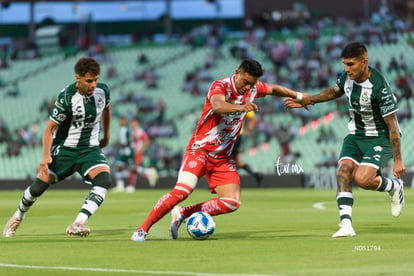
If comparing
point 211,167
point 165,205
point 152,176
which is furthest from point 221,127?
point 152,176

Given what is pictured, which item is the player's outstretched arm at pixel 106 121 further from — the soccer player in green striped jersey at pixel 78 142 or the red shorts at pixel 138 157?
the red shorts at pixel 138 157

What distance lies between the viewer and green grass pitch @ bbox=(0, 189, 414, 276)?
7414mm

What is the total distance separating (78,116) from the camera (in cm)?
1121

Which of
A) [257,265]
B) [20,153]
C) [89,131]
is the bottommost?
[20,153]

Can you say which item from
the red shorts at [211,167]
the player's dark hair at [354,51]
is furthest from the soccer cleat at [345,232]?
the player's dark hair at [354,51]

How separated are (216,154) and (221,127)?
0.35m

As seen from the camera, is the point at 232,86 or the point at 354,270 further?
the point at 232,86

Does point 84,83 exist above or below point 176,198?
above

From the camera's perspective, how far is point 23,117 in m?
45.8

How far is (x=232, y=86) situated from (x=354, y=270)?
3962 millimetres

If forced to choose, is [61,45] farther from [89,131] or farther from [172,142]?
[89,131]

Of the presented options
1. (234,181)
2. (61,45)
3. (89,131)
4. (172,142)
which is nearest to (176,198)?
(234,181)

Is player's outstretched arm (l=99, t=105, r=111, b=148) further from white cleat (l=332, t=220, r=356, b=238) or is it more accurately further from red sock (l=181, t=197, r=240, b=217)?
white cleat (l=332, t=220, r=356, b=238)

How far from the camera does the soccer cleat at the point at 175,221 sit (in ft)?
35.4
